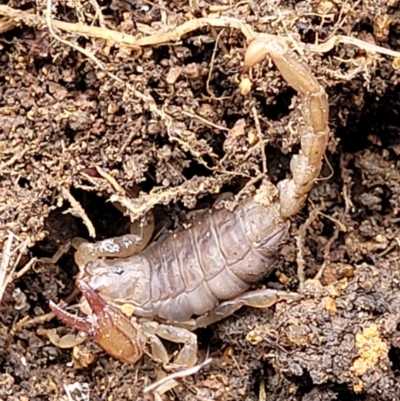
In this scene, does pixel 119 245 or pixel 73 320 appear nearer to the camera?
pixel 73 320

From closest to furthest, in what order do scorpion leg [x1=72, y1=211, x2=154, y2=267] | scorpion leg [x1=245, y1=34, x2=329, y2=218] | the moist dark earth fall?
1. scorpion leg [x1=245, y1=34, x2=329, y2=218]
2. the moist dark earth
3. scorpion leg [x1=72, y1=211, x2=154, y2=267]

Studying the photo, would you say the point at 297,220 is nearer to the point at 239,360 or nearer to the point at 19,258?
the point at 239,360

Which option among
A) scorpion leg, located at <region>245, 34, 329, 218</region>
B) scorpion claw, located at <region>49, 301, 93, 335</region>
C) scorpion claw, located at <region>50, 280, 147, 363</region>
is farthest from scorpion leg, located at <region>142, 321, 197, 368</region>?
scorpion leg, located at <region>245, 34, 329, 218</region>

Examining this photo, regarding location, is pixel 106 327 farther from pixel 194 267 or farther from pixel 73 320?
pixel 194 267

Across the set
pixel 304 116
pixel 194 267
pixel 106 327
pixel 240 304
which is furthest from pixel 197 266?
pixel 304 116

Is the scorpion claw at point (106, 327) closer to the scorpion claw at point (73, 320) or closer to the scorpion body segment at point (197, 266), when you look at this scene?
the scorpion claw at point (73, 320)

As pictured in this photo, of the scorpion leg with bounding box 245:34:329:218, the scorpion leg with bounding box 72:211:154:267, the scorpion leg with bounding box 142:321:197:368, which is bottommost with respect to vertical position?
the scorpion leg with bounding box 142:321:197:368

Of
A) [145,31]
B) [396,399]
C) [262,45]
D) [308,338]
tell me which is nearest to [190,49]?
[145,31]

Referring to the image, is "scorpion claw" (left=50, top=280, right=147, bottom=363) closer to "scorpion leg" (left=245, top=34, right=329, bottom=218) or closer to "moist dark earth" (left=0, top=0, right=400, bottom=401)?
"moist dark earth" (left=0, top=0, right=400, bottom=401)
